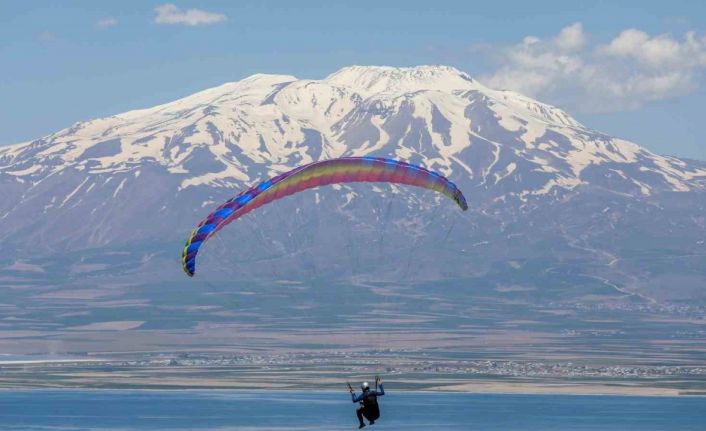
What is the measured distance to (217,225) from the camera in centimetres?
7206

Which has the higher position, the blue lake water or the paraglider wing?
the blue lake water

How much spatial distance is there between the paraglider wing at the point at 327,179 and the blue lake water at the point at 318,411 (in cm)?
3945

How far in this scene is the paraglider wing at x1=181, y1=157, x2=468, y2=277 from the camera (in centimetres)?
7356

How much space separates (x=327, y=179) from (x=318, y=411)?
56832 mm

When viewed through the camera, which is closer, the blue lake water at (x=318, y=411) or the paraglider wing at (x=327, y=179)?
the paraglider wing at (x=327, y=179)

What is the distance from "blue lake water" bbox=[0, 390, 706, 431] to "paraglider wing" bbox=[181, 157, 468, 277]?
1553 inches

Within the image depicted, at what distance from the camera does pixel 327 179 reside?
3002 inches

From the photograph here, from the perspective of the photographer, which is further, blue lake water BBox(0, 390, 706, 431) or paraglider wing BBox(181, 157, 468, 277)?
blue lake water BBox(0, 390, 706, 431)

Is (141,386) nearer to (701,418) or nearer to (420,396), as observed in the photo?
(420,396)

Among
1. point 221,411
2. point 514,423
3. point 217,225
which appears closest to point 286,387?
point 221,411

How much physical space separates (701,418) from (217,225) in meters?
66.2

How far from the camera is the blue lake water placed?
11931cm

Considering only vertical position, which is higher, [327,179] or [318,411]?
[318,411]

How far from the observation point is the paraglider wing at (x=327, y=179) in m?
73.6
